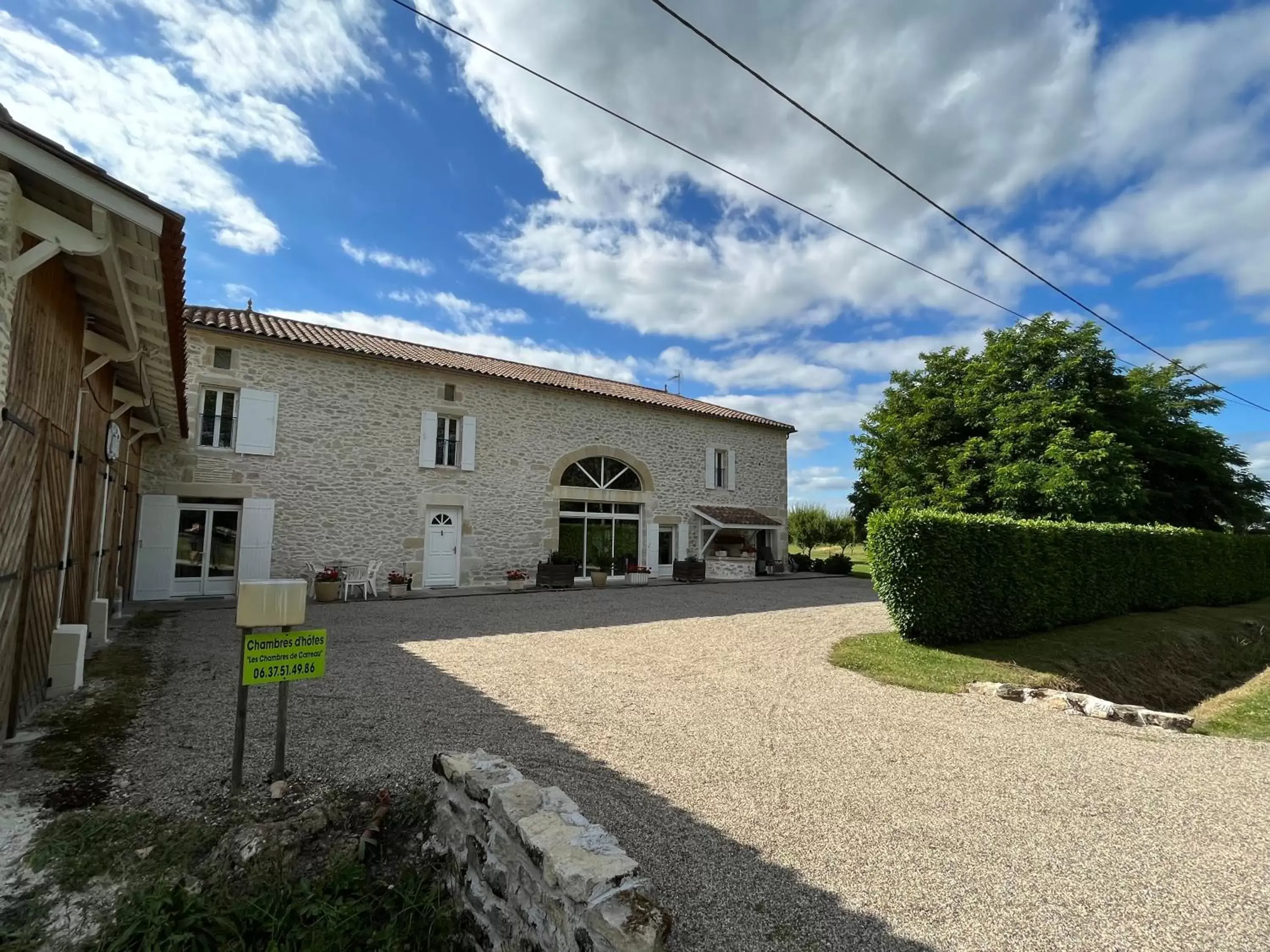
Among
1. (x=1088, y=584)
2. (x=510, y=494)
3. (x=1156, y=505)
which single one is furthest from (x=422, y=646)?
(x=1156, y=505)

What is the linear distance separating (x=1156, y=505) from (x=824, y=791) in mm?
16519

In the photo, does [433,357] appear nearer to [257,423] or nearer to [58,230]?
[257,423]

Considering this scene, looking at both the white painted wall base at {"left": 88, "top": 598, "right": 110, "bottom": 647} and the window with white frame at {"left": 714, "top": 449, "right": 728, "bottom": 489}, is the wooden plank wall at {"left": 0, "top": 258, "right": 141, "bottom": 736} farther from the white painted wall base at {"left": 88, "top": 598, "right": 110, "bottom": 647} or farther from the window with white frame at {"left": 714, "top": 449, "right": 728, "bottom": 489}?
the window with white frame at {"left": 714, "top": 449, "right": 728, "bottom": 489}

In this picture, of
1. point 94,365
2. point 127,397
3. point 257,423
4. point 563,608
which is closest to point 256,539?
point 257,423

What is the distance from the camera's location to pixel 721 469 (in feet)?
62.8

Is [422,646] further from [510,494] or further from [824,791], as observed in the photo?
[510,494]

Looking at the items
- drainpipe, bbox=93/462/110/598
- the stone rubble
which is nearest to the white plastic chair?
drainpipe, bbox=93/462/110/598

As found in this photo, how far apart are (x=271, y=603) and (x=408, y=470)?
34.1 ft

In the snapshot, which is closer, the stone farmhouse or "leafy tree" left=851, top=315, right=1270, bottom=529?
the stone farmhouse

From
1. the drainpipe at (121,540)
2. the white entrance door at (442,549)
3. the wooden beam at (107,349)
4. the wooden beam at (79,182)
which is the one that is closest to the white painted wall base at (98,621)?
the drainpipe at (121,540)

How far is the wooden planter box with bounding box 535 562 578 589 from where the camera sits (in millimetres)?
14336

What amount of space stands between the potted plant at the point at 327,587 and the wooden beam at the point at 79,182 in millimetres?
9102

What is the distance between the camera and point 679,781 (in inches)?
140

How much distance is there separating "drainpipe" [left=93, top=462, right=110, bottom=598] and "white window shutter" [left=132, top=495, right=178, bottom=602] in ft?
12.0
